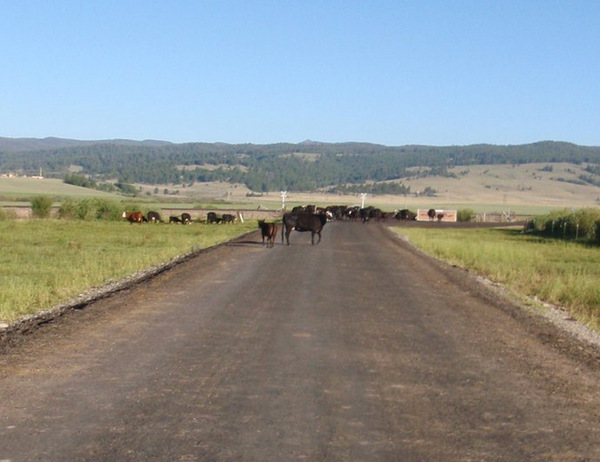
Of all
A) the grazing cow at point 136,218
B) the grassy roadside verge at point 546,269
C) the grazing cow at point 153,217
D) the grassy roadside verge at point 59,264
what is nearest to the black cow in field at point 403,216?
the grazing cow at point 153,217

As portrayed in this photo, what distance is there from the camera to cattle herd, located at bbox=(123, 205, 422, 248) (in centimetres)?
3544

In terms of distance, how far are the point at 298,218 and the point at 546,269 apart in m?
9.81

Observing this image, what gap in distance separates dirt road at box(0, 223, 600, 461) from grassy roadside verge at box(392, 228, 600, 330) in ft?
11.4

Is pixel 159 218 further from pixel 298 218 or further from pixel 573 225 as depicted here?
pixel 298 218

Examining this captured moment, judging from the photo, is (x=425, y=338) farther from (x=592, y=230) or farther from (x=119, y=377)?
(x=592, y=230)

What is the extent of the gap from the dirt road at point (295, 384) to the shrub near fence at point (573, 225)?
41.1 metres

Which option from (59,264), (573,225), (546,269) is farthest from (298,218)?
(573,225)

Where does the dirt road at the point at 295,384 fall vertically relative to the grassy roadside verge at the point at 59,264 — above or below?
above

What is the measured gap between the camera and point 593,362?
36.1 ft

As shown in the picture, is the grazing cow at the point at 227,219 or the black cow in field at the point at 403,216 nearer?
the grazing cow at the point at 227,219

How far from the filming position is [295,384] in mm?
9055

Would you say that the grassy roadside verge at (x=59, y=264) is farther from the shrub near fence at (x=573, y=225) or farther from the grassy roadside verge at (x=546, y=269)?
the shrub near fence at (x=573, y=225)

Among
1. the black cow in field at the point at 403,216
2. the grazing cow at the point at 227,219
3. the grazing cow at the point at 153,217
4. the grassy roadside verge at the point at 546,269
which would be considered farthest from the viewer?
the black cow in field at the point at 403,216

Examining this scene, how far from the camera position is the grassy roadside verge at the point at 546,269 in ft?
64.6
